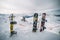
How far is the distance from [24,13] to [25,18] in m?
0.10

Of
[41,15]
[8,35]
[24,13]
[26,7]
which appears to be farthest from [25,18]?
[8,35]

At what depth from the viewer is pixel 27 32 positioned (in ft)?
5.25

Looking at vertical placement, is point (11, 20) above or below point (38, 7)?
below

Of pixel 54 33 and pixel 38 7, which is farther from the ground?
pixel 38 7

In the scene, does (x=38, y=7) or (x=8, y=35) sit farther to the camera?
(x=38, y=7)

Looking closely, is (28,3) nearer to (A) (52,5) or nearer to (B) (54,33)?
(A) (52,5)

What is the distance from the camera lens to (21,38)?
1563 mm

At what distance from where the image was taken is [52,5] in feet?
5.56

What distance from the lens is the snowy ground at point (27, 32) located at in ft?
5.10

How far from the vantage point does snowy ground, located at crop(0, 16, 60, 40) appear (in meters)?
1.56

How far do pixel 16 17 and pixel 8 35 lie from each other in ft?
1.23

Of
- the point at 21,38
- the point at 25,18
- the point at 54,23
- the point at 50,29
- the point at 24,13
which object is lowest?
the point at 21,38

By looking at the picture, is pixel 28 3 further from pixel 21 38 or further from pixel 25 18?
pixel 21 38

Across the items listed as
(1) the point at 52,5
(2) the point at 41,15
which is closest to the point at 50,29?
(2) the point at 41,15
